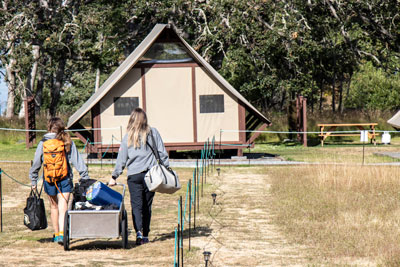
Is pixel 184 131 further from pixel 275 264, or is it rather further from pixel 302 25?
pixel 275 264

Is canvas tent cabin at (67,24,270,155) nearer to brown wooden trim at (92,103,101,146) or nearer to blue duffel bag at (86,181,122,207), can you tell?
brown wooden trim at (92,103,101,146)

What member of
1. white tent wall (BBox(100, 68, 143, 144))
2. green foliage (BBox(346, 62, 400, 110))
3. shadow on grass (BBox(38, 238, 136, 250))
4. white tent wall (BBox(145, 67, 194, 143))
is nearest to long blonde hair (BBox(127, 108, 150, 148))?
shadow on grass (BBox(38, 238, 136, 250))

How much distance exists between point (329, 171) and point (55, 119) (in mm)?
9301

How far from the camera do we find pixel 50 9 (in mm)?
33562

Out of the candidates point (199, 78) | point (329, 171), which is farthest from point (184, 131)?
point (329, 171)

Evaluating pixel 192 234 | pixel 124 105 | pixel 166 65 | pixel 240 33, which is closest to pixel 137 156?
pixel 192 234

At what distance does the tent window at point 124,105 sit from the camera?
24.1 m

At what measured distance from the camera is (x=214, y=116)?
79.8ft

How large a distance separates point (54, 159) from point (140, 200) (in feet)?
3.82

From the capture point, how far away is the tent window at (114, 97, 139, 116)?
2409 centimetres

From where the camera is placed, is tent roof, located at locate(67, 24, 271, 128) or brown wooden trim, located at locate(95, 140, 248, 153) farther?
brown wooden trim, located at locate(95, 140, 248, 153)

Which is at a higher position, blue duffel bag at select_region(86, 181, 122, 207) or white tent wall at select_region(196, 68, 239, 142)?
white tent wall at select_region(196, 68, 239, 142)

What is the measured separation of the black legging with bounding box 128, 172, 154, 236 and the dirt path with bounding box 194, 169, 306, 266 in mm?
735

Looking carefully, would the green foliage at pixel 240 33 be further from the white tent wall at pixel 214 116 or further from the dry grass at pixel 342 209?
the dry grass at pixel 342 209
